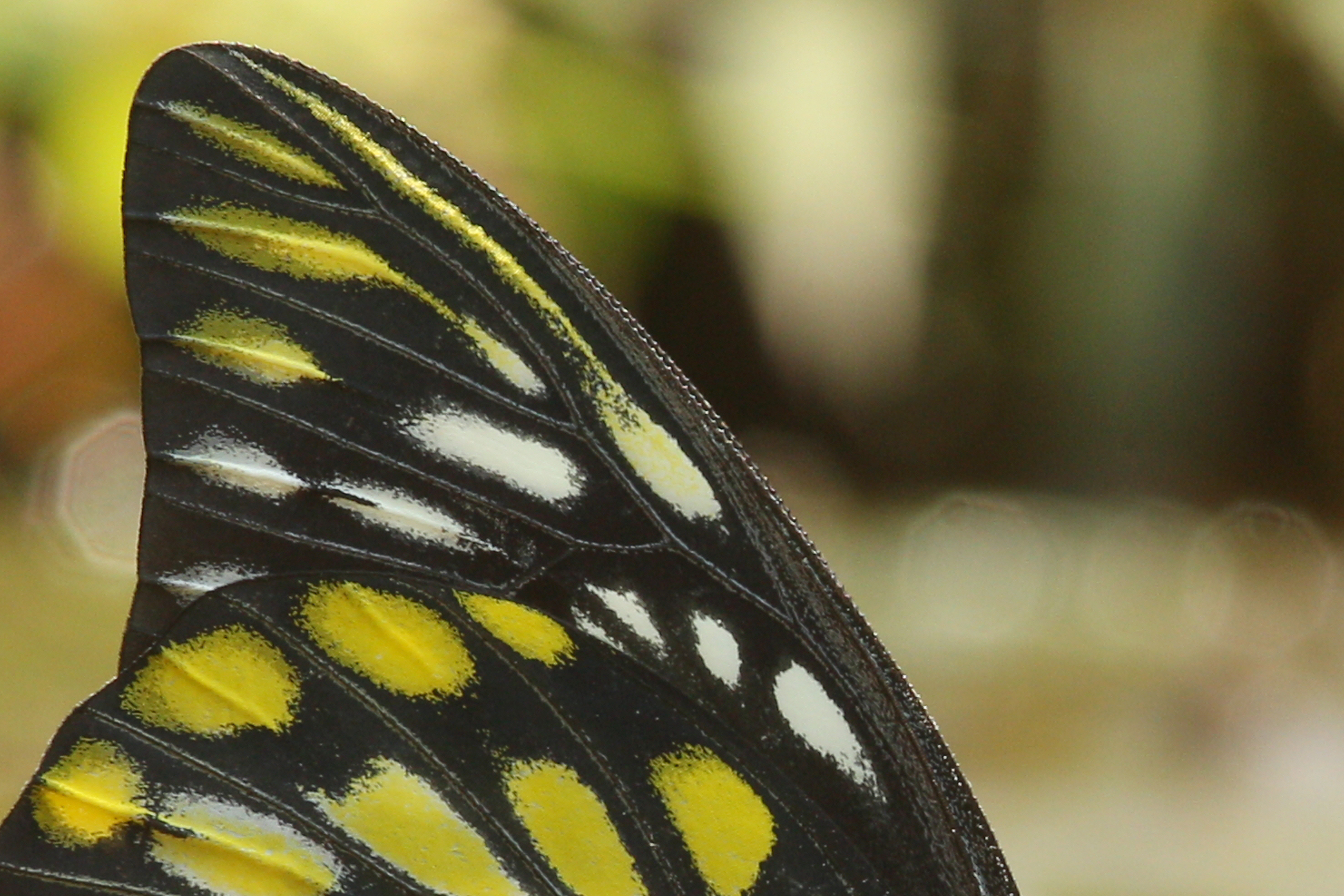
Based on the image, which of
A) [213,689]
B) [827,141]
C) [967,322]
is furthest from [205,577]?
[967,322]

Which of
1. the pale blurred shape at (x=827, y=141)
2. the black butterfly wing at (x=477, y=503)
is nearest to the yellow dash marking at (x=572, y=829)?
the black butterfly wing at (x=477, y=503)

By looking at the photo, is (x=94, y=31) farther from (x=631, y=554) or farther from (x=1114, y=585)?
(x=1114, y=585)

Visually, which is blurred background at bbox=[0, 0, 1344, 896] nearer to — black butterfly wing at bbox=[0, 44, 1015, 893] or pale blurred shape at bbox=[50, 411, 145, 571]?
pale blurred shape at bbox=[50, 411, 145, 571]

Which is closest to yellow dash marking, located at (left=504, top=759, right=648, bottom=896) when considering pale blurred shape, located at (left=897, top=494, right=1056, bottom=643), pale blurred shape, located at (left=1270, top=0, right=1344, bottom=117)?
pale blurred shape, located at (left=1270, top=0, right=1344, bottom=117)

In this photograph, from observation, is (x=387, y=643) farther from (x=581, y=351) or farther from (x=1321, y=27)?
(x=1321, y=27)

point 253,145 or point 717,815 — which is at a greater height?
point 253,145

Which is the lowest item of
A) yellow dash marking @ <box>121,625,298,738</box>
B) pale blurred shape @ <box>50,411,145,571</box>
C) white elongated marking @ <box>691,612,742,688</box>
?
yellow dash marking @ <box>121,625,298,738</box>

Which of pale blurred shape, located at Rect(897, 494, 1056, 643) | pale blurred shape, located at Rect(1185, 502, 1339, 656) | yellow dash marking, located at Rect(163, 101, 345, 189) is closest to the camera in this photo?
yellow dash marking, located at Rect(163, 101, 345, 189)

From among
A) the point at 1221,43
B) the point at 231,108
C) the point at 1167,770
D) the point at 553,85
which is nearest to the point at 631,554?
the point at 231,108
